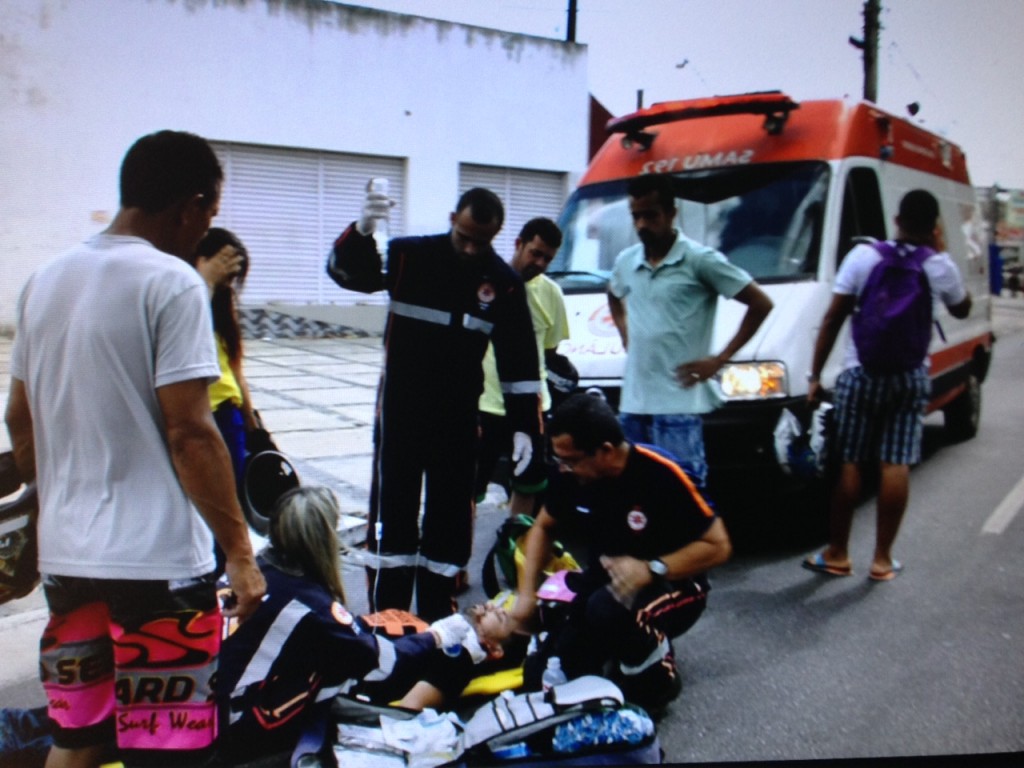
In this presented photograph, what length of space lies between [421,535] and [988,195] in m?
2.31

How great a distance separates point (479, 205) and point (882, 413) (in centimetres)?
178

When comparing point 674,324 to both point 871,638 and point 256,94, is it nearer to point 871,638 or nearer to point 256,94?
point 871,638

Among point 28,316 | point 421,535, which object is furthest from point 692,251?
point 28,316

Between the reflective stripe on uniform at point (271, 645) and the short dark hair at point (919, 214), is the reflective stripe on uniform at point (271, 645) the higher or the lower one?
the lower one

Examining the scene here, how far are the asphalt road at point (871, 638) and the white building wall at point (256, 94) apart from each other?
2.23 ft

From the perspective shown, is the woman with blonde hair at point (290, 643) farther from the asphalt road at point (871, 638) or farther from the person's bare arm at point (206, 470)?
the asphalt road at point (871, 638)

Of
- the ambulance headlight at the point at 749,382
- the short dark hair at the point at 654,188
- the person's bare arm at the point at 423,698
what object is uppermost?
the short dark hair at the point at 654,188

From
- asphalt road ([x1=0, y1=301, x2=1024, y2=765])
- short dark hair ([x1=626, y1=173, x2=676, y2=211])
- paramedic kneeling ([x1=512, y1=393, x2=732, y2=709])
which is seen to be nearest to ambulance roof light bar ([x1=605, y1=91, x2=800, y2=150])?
short dark hair ([x1=626, y1=173, x2=676, y2=211])

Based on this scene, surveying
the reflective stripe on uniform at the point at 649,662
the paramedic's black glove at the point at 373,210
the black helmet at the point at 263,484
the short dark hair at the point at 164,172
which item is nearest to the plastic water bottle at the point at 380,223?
the paramedic's black glove at the point at 373,210

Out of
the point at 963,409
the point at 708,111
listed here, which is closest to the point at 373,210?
the point at 708,111

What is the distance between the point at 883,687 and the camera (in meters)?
2.79

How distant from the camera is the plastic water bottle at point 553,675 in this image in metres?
2.64

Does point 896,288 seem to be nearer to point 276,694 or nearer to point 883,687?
point 883,687

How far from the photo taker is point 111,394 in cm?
166
